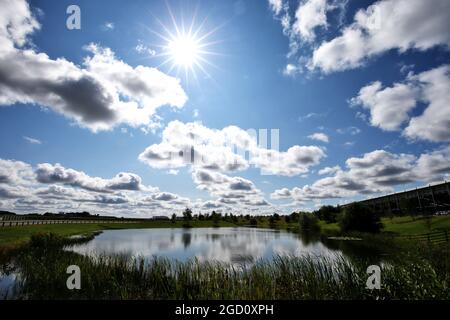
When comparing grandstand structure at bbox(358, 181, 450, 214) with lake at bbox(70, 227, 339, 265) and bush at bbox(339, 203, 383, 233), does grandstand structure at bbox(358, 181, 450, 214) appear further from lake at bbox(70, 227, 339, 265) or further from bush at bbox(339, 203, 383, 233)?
lake at bbox(70, 227, 339, 265)

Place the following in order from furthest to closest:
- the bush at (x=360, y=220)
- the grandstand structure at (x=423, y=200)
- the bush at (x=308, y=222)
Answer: the bush at (x=308, y=222)
the grandstand structure at (x=423, y=200)
the bush at (x=360, y=220)

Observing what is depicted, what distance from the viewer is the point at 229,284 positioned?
13.9 m

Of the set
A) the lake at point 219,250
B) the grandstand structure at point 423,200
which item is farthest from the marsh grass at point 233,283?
the grandstand structure at point 423,200

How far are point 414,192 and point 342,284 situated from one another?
96068mm

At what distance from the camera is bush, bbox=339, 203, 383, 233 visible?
187 ft

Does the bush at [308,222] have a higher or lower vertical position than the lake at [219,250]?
higher

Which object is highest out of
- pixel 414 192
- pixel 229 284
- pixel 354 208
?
pixel 414 192

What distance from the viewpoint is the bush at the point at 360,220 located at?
57062 mm

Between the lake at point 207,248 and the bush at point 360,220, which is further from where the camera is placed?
the bush at point 360,220

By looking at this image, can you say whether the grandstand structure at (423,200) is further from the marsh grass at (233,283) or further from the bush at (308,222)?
the marsh grass at (233,283)
